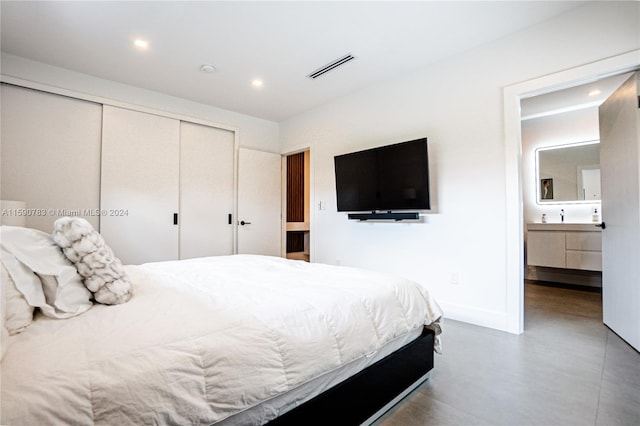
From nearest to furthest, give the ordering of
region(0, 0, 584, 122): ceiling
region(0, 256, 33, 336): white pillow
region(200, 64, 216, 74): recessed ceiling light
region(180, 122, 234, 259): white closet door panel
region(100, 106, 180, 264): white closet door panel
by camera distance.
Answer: region(0, 256, 33, 336): white pillow, region(0, 0, 584, 122): ceiling, region(200, 64, 216, 74): recessed ceiling light, region(100, 106, 180, 264): white closet door panel, region(180, 122, 234, 259): white closet door panel

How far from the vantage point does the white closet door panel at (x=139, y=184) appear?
3617 millimetres

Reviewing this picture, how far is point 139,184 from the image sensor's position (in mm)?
3816

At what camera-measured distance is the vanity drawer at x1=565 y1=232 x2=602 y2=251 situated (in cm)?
408

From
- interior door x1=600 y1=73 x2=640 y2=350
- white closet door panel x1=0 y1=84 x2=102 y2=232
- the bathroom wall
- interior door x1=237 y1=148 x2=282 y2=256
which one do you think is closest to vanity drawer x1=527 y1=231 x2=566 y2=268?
the bathroom wall

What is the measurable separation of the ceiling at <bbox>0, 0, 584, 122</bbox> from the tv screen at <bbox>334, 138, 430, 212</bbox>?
0.93 meters

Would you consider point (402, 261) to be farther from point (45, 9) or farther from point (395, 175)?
point (45, 9)

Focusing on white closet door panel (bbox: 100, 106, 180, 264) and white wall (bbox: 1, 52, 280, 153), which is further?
white closet door panel (bbox: 100, 106, 180, 264)

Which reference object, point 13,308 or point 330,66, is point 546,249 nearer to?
point 330,66

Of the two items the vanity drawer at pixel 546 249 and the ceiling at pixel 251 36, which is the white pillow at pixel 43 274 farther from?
the vanity drawer at pixel 546 249

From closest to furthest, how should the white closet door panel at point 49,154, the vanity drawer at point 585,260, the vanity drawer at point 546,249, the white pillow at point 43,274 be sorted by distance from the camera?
the white pillow at point 43,274, the white closet door panel at point 49,154, the vanity drawer at point 585,260, the vanity drawer at point 546,249

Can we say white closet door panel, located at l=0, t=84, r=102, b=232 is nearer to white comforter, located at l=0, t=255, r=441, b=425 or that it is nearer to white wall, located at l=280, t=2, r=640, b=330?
white comforter, located at l=0, t=255, r=441, b=425

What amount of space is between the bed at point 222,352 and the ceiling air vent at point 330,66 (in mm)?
2406

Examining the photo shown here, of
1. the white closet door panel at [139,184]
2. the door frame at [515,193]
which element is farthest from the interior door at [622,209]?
the white closet door panel at [139,184]

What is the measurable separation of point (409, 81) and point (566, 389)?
308cm
